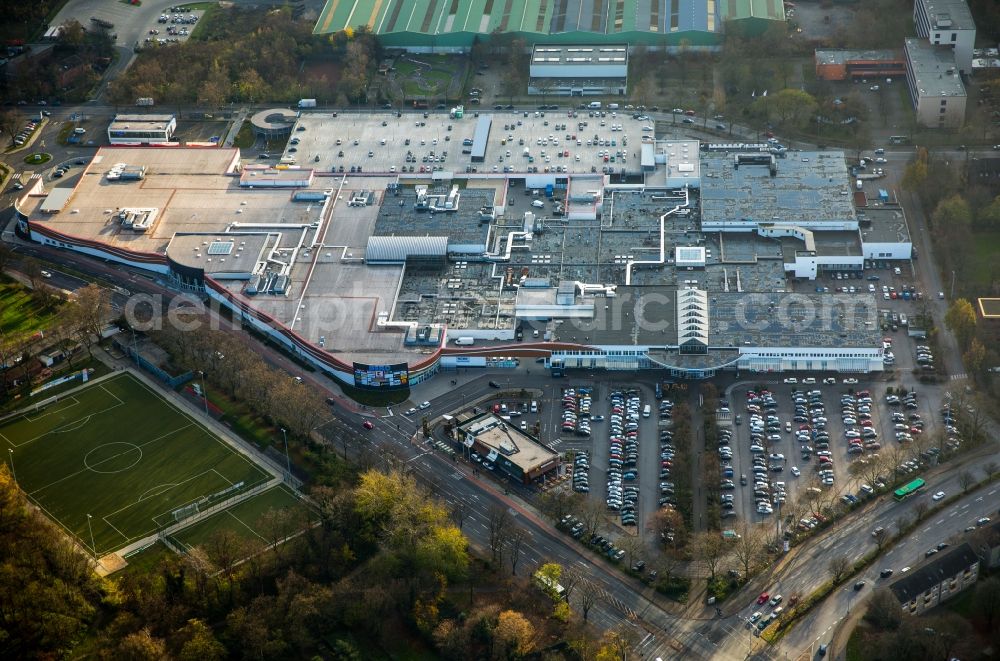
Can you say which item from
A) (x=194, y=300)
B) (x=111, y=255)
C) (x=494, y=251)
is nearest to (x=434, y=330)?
(x=494, y=251)

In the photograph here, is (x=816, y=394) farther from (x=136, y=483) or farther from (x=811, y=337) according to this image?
(x=136, y=483)

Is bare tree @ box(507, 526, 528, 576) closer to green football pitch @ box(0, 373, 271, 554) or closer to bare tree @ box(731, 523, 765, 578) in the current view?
bare tree @ box(731, 523, 765, 578)

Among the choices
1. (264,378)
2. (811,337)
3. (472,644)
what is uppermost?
(811,337)

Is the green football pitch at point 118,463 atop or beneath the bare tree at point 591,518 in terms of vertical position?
beneath

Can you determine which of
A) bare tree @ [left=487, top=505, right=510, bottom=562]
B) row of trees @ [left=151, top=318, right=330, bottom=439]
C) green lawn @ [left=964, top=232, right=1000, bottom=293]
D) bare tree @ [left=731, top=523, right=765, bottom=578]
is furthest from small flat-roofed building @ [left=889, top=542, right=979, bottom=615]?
row of trees @ [left=151, top=318, right=330, bottom=439]

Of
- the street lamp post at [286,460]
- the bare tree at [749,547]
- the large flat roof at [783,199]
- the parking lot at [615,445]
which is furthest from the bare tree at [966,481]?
the street lamp post at [286,460]

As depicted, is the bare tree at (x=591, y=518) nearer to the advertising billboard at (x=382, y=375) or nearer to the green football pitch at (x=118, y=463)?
the advertising billboard at (x=382, y=375)
